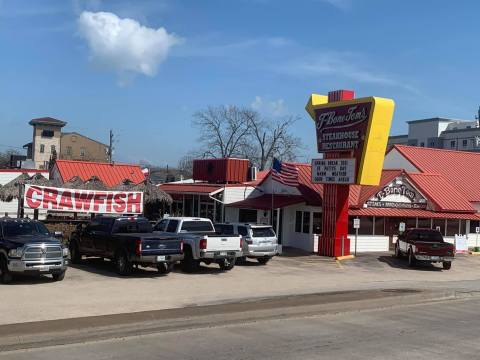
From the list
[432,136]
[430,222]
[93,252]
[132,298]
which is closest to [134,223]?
[93,252]

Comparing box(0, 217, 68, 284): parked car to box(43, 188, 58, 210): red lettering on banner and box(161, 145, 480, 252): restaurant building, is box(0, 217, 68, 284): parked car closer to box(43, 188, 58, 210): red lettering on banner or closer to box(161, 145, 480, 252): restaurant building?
box(43, 188, 58, 210): red lettering on banner

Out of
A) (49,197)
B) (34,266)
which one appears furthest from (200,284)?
(49,197)

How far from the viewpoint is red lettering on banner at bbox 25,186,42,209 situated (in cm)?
2616

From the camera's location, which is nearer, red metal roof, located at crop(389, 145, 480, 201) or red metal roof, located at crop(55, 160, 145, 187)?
red metal roof, located at crop(389, 145, 480, 201)

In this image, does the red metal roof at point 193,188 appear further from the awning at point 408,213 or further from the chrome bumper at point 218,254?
the chrome bumper at point 218,254

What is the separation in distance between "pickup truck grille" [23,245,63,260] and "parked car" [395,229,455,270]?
16.4m

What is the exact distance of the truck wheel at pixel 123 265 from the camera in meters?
19.5

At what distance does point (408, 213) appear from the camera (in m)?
33.1

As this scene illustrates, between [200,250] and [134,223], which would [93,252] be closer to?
[134,223]

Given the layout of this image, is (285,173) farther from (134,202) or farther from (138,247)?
(138,247)

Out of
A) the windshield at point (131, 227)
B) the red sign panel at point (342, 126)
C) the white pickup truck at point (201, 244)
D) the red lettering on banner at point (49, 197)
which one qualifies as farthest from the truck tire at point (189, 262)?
the red sign panel at point (342, 126)

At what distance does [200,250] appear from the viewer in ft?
68.8

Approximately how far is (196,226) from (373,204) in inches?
523

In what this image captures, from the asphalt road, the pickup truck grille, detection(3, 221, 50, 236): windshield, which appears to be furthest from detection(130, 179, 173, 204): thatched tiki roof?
the asphalt road
